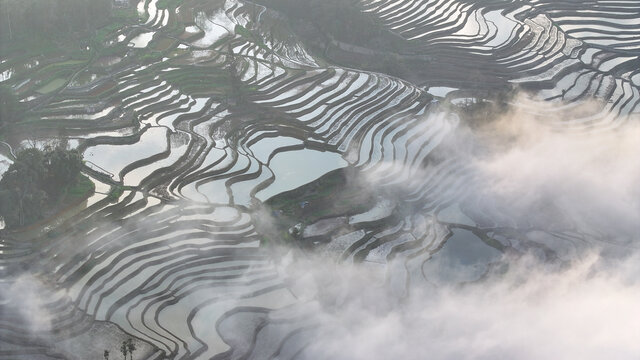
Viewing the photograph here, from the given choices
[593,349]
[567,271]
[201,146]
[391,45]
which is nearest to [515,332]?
[593,349]

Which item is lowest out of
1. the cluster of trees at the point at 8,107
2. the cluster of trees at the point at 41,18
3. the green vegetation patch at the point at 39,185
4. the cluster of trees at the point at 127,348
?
the cluster of trees at the point at 127,348

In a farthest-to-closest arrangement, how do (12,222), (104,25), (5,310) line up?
(104,25) → (12,222) → (5,310)

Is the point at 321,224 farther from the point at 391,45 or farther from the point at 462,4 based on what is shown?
the point at 462,4

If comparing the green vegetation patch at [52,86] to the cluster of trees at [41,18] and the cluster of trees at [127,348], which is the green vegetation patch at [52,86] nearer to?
the cluster of trees at [41,18]

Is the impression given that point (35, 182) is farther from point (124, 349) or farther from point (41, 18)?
point (41, 18)

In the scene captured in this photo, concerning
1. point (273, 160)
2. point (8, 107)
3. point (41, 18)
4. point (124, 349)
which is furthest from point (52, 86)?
point (124, 349)

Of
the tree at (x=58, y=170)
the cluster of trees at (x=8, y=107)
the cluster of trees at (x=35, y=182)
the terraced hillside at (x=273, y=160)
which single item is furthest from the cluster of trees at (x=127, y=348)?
the cluster of trees at (x=8, y=107)
